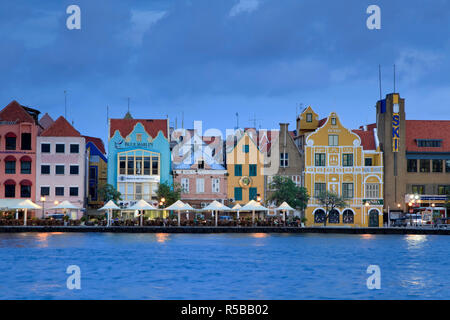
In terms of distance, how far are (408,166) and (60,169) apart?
41.5 m

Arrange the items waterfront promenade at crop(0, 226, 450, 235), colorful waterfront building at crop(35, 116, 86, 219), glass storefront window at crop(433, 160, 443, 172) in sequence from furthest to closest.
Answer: glass storefront window at crop(433, 160, 443, 172) → colorful waterfront building at crop(35, 116, 86, 219) → waterfront promenade at crop(0, 226, 450, 235)

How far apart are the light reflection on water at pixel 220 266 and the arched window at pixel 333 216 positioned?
1562cm

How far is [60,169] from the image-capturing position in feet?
319

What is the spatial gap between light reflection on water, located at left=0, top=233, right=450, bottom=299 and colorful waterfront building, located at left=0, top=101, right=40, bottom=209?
1251cm

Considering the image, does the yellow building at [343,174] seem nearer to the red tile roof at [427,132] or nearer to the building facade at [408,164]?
the building facade at [408,164]

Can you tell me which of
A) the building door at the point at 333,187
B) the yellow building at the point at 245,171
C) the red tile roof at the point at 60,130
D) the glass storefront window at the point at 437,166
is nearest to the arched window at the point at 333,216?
the building door at the point at 333,187

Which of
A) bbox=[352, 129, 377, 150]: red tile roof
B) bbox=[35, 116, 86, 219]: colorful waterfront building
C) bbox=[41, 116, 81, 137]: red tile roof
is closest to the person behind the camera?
bbox=[35, 116, 86, 219]: colorful waterfront building

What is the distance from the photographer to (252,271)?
54.5 meters

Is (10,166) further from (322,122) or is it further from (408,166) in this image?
(408,166)

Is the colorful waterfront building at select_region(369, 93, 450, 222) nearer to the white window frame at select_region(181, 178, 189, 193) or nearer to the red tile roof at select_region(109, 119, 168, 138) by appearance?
the white window frame at select_region(181, 178, 189, 193)

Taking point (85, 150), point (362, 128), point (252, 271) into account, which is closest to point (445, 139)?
point (362, 128)

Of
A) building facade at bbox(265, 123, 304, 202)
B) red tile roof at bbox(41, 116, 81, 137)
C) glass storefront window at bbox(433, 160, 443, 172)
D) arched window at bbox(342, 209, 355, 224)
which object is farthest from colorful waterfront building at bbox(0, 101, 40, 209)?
glass storefront window at bbox(433, 160, 443, 172)

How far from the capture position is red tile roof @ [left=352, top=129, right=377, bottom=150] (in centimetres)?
10356
